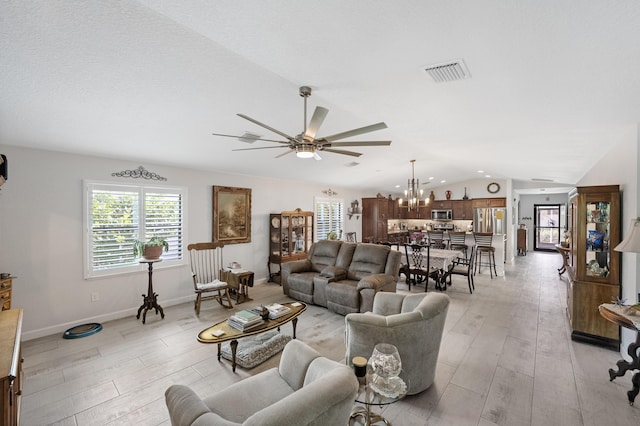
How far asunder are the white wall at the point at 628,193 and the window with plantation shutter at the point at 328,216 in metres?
5.87

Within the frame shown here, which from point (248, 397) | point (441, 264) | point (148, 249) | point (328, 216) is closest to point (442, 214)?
point (328, 216)

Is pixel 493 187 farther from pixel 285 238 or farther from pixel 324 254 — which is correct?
pixel 285 238

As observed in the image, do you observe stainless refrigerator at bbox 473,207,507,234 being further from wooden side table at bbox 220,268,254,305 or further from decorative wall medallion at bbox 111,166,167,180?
decorative wall medallion at bbox 111,166,167,180

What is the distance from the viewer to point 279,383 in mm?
1892

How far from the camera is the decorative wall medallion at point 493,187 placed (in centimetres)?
907

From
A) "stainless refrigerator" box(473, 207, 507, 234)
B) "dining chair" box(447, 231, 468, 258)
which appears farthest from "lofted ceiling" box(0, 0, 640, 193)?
"stainless refrigerator" box(473, 207, 507, 234)

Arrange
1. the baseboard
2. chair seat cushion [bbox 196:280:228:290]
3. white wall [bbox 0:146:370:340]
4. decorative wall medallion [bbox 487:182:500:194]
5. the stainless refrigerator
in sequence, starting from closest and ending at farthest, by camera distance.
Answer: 1. white wall [bbox 0:146:370:340]
2. the baseboard
3. chair seat cushion [bbox 196:280:228:290]
4. the stainless refrigerator
5. decorative wall medallion [bbox 487:182:500:194]

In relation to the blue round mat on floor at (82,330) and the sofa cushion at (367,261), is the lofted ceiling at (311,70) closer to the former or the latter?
the sofa cushion at (367,261)

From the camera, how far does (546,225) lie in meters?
11.6

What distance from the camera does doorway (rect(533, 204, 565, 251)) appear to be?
37.3 ft

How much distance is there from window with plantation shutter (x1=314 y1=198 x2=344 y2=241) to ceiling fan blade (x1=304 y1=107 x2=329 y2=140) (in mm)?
5266

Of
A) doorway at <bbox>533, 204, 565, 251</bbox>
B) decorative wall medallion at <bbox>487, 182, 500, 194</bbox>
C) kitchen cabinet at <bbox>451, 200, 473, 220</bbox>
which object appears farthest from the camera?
doorway at <bbox>533, 204, 565, 251</bbox>

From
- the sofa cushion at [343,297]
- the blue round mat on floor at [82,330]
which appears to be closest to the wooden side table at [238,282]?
the sofa cushion at [343,297]

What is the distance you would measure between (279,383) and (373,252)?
10.8ft
